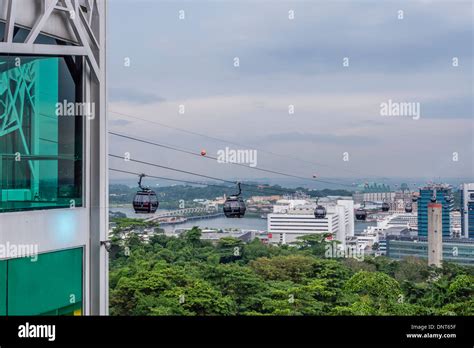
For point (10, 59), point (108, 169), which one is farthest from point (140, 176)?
point (10, 59)

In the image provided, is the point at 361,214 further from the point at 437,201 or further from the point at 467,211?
the point at 467,211

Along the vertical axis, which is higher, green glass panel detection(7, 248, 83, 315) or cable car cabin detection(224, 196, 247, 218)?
cable car cabin detection(224, 196, 247, 218)

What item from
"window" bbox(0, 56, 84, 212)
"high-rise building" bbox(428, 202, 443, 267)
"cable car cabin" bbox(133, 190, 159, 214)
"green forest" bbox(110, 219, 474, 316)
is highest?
"window" bbox(0, 56, 84, 212)

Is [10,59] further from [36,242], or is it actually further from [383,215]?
[383,215]

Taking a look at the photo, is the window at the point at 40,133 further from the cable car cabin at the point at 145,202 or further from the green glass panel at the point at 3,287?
the cable car cabin at the point at 145,202

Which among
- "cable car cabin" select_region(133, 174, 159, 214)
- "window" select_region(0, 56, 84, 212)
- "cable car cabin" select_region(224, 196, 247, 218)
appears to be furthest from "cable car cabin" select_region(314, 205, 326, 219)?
"window" select_region(0, 56, 84, 212)

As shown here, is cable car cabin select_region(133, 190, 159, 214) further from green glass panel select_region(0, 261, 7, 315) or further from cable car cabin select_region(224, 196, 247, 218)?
green glass panel select_region(0, 261, 7, 315)
